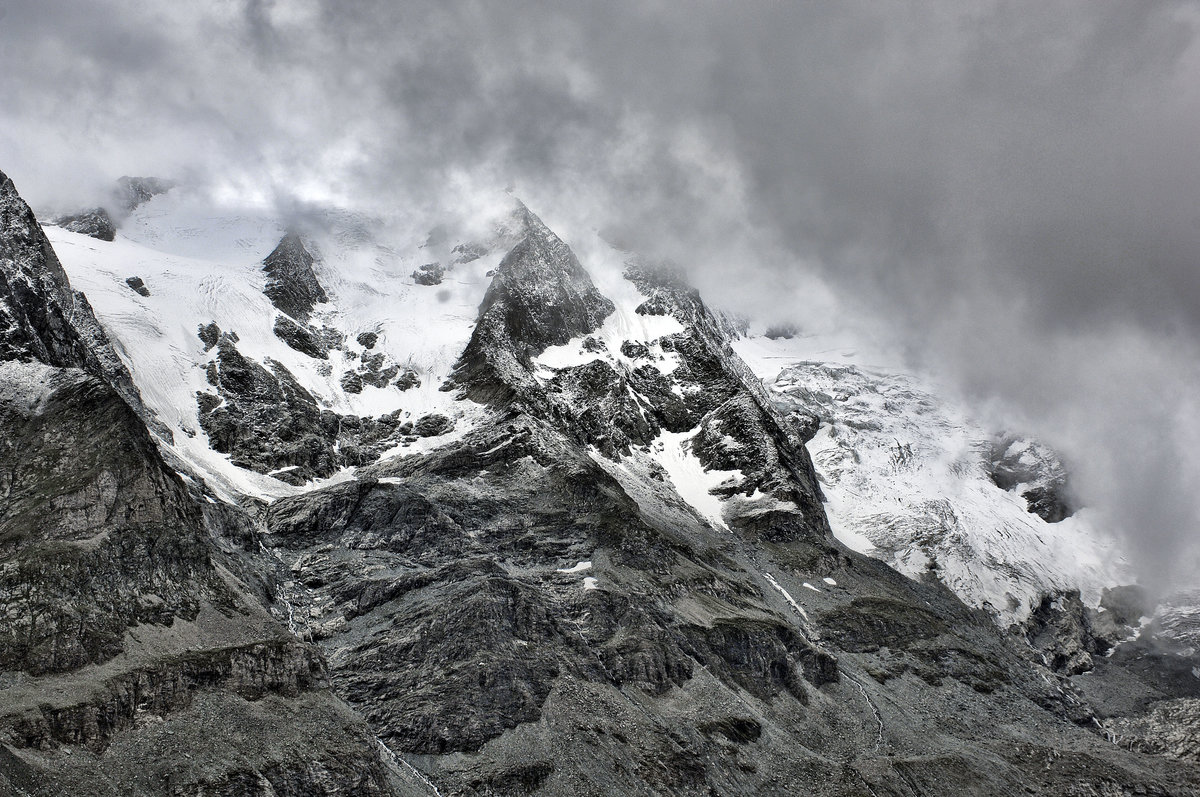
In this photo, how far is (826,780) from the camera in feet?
259

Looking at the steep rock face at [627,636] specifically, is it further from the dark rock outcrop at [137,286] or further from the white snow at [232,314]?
the dark rock outcrop at [137,286]

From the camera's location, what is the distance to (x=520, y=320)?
17462 cm

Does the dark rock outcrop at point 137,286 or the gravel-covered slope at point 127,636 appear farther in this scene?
the dark rock outcrop at point 137,286

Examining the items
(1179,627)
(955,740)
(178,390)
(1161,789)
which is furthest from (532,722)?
(1179,627)

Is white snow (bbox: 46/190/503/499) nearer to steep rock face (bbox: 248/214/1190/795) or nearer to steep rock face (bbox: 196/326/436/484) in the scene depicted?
steep rock face (bbox: 196/326/436/484)

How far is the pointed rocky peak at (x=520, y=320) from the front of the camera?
15200 cm

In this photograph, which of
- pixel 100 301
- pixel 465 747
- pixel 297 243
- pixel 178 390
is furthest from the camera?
pixel 297 243

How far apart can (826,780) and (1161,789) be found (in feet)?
154

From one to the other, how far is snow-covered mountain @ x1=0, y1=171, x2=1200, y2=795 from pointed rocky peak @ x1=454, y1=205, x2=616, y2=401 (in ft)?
2.80

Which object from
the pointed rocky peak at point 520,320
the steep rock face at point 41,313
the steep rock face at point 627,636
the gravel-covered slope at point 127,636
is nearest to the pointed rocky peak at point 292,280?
the pointed rocky peak at point 520,320

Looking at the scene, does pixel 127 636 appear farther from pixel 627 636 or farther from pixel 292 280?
pixel 292 280

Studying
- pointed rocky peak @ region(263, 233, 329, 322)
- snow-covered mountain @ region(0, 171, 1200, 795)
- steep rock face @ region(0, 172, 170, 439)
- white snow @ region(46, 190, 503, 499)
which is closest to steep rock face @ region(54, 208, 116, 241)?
snow-covered mountain @ region(0, 171, 1200, 795)

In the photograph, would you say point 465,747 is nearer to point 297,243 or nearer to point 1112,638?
point 297,243

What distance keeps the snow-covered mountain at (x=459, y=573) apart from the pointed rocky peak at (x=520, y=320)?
0.85m
